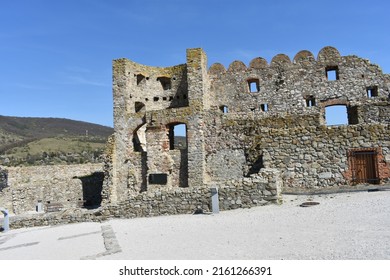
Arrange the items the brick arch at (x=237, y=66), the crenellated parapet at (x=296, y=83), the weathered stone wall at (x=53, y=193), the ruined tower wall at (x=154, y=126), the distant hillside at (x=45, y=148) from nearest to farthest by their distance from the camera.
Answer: the ruined tower wall at (x=154, y=126) < the crenellated parapet at (x=296, y=83) < the weathered stone wall at (x=53, y=193) < the brick arch at (x=237, y=66) < the distant hillside at (x=45, y=148)

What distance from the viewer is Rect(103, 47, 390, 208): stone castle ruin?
1383 centimetres

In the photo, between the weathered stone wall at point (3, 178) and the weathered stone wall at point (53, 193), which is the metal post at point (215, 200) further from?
the weathered stone wall at point (3, 178)

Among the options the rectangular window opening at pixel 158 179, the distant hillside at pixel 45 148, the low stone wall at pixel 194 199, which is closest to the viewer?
the low stone wall at pixel 194 199

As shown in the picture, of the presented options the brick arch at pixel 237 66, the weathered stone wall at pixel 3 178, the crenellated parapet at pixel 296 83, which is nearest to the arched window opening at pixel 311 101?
the crenellated parapet at pixel 296 83

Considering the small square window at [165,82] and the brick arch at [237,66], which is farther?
the small square window at [165,82]

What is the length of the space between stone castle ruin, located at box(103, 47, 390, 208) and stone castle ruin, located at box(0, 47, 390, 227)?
52mm

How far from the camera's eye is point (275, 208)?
1149 cm

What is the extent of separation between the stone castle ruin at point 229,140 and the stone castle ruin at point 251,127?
5 centimetres

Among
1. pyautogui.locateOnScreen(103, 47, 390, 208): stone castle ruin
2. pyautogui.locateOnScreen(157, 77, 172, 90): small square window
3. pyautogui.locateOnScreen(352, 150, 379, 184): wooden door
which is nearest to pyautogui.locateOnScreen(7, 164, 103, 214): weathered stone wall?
pyautogui.locateOnScreen(103, 47, 390, 208): stone castle ruin

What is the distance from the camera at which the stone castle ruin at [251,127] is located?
13828 mm

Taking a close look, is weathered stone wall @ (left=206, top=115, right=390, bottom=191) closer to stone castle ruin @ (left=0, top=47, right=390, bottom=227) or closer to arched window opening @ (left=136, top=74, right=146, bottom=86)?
stone castle ruin @ (left=0, top=47, right=390, bottom=227)

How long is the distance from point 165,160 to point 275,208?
10510 mm
